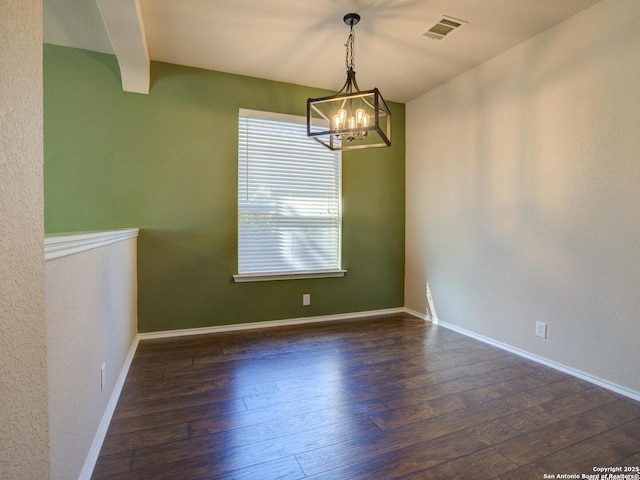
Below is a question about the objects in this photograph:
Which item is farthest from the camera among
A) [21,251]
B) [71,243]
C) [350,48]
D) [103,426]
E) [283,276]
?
[283,276]

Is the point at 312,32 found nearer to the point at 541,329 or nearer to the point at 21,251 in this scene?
the point at 21,251

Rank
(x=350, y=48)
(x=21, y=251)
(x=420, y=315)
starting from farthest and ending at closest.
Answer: (x=420, y=315) → (x=350, y=48) → (x=21, y=251)

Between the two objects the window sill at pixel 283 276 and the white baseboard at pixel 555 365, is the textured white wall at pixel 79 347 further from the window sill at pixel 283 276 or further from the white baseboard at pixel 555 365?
the white baseboard at pixel 555 365

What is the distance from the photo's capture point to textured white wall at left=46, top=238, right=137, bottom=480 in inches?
43.1

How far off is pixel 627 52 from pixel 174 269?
394 centimetres

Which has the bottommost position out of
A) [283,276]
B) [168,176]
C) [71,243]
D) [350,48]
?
[283,276]

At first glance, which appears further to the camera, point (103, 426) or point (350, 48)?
point (350, 48)

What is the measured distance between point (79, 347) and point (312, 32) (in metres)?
2.71

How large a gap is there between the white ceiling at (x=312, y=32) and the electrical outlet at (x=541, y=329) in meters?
2.37

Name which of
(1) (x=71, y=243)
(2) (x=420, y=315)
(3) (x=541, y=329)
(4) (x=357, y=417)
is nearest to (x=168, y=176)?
(1) (x=71, y=243)

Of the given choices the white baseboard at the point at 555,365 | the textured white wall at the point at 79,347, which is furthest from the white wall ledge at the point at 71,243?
the white baseboard at the point at 555,365

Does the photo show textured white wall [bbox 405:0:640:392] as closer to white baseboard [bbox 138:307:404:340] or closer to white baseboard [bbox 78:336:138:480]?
white baseboard [bbox 138:307:404:340]

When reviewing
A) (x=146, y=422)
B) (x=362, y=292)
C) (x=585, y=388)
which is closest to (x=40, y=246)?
(x=146, y=422)

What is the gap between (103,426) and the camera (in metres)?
1.73
